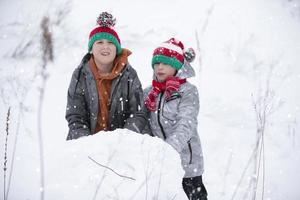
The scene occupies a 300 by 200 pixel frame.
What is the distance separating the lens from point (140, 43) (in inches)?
273

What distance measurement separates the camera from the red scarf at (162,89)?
2725mm

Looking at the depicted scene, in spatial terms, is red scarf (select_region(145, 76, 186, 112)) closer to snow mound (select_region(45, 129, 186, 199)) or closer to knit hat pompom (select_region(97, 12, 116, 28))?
knit hat pompom (select_region(97, 12, 116, 28))

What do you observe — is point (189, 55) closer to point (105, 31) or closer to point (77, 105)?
point (105, 31)

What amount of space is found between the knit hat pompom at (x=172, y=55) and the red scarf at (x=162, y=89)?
19 centimetres

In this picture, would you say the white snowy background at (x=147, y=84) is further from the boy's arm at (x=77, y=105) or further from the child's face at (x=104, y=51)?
the child's face at (x=104, y=51)

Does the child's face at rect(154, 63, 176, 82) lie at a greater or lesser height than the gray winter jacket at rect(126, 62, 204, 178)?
greater

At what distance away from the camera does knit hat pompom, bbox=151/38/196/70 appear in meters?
2.94

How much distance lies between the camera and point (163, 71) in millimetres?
2924

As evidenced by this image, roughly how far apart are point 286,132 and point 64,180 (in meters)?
3.92

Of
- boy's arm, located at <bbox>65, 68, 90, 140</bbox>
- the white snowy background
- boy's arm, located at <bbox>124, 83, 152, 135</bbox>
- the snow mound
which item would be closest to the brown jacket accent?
boy's arm, located at <bbox>65, 68, 90, 140</bbox>

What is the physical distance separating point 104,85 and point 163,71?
60 centimetres

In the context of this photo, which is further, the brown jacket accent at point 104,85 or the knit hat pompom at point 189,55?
the knit hat pompom at point 189,55

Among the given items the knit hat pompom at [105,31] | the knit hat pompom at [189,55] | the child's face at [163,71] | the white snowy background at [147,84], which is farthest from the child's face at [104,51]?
the white snowy background at [147,84]

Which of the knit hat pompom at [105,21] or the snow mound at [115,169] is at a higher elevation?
the knit hat pompom at [105,21]
